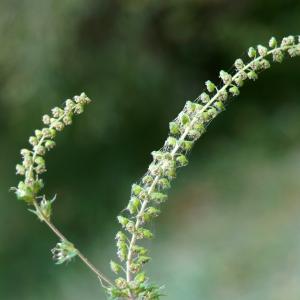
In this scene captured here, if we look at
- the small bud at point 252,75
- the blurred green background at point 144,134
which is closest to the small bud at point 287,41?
the small bud at point 252,75

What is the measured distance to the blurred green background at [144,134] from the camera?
237 inches

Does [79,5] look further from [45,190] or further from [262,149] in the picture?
[262,149]

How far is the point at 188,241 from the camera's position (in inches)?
243

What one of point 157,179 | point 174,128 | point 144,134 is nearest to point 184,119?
point 174,128

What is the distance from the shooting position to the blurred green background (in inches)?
237

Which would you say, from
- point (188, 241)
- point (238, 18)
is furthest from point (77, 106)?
point (238, 18)

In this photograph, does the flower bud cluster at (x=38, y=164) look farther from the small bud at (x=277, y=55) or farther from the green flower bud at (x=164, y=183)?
the small bud at (x=277, y=55)

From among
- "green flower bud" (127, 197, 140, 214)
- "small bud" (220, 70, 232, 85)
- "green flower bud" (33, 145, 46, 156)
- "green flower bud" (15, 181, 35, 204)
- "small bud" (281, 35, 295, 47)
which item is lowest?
"green flower bud" (127, 197, 140, 214)

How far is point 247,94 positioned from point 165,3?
1.60 meters

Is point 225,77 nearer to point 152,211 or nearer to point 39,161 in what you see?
point 152,211

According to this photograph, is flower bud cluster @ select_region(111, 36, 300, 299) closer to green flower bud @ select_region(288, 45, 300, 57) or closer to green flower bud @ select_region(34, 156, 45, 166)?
green flower bud @ select_region(288, 45, 300, 57)

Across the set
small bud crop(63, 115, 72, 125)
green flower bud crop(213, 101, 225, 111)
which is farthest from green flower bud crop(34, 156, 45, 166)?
green flower bud crop(213, 101, 225, 111)

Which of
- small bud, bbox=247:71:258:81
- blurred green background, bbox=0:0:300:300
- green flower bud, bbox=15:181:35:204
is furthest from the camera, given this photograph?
blurred green background, bbox=0:0:300:300

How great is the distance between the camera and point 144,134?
24.4 feet
